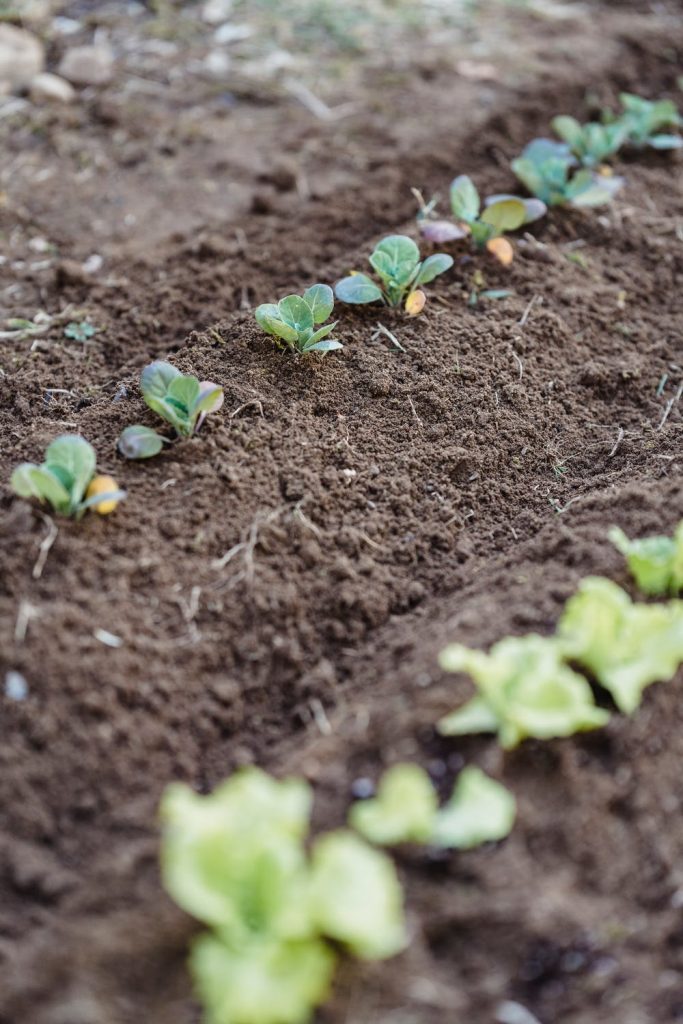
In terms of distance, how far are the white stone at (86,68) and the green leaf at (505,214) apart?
7.64ft

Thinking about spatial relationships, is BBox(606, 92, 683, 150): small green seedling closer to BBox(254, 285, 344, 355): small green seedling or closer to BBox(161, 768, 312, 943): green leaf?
BBox(254, 285, 344, 355): small green seedling

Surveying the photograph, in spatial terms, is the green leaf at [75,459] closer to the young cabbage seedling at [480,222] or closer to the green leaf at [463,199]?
the young cabbage seedling at [480,222]

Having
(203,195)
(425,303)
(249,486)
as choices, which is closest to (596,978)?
(249,486)

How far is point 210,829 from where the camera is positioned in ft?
4.90

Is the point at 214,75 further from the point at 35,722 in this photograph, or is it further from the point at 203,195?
the point at 35,722

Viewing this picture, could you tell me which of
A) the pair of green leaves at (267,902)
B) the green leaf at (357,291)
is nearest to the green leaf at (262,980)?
the pair of green leaves at (267,902)

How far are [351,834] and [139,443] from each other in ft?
4.02

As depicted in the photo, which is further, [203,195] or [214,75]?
[214,75]

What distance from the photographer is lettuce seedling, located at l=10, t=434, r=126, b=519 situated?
2.24 metres

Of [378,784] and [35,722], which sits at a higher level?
[378,784]

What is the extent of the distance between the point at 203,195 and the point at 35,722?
2594 millimetres

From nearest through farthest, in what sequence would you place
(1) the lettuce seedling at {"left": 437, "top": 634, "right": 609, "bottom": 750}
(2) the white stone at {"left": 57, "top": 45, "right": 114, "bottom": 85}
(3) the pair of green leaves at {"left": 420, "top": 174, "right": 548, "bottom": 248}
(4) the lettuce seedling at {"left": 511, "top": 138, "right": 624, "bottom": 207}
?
(1) the lettuce seedling at {"left": 437, "top": 634, "right": 609, "bottom": 750}, (3) the pair of green leaves at {"left": 420, "top": 174, "right": 548, "bottom": 248}, (4) the lettuce seedling at {"left": 511, "top": 138, "right": 624, "bottom": 207}, (2) the white stone at {"left": 57, "top": 45, "right": 114, "bottom": 85}

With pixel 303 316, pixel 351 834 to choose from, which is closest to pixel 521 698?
pixel 351 834

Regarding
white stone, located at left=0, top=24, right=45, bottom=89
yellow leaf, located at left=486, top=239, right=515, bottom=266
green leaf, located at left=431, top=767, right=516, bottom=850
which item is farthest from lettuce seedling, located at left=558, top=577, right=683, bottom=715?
white stone, located at left=0, top=24, right=45, bottom=89
